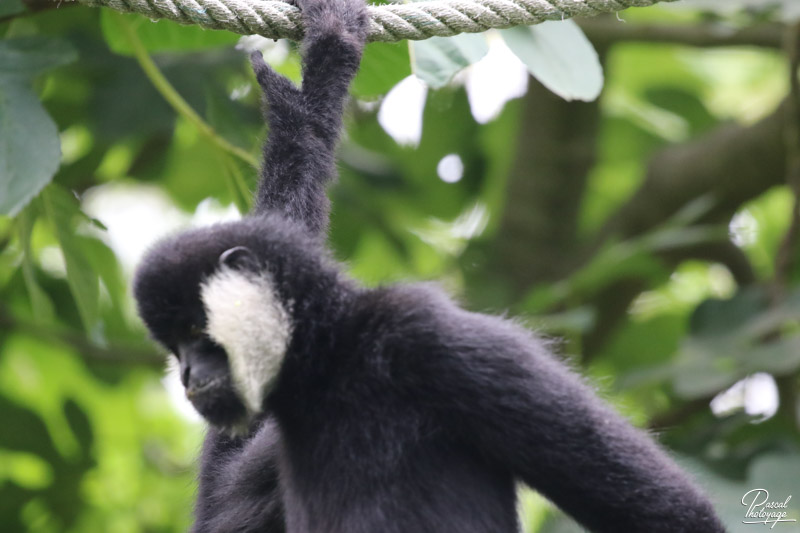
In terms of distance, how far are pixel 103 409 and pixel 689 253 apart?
4805 millimetres

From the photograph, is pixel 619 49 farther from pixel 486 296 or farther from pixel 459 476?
pixel 459 476

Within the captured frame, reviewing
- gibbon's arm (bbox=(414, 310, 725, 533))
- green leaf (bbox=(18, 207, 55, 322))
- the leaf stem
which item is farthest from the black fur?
green leaf (bbox=(18, 207, 55, 322))

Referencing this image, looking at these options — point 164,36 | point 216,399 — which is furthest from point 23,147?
point 216,399

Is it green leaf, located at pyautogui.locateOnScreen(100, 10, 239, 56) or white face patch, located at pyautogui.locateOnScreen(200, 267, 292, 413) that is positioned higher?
green leaf, located at pyautogui.locateOnScreen(100, 10, 239, 56)

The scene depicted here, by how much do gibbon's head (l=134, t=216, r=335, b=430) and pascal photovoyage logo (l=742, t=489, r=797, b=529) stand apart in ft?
7.30

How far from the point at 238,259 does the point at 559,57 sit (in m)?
1.60

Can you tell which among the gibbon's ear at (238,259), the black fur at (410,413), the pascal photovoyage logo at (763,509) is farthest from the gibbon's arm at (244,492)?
the pascal photovoyage logo at (763,509)

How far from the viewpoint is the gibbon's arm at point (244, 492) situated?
3.60 meters

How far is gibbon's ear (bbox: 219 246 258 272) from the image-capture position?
10.3 feet

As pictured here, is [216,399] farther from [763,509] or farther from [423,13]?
[763,509]

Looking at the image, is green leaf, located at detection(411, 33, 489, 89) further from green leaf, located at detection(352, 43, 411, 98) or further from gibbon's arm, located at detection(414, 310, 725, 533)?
gibbon's arm, located at detection(414, 310, 725, 533)

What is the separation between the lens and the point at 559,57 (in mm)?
3891

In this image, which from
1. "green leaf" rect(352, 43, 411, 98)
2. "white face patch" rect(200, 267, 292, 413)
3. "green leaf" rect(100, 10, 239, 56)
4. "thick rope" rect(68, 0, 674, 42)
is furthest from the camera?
"green leaf" rect(100, 10, 239, 56)

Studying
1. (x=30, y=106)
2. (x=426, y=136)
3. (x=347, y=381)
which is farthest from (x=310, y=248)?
(x=426, y=136)
